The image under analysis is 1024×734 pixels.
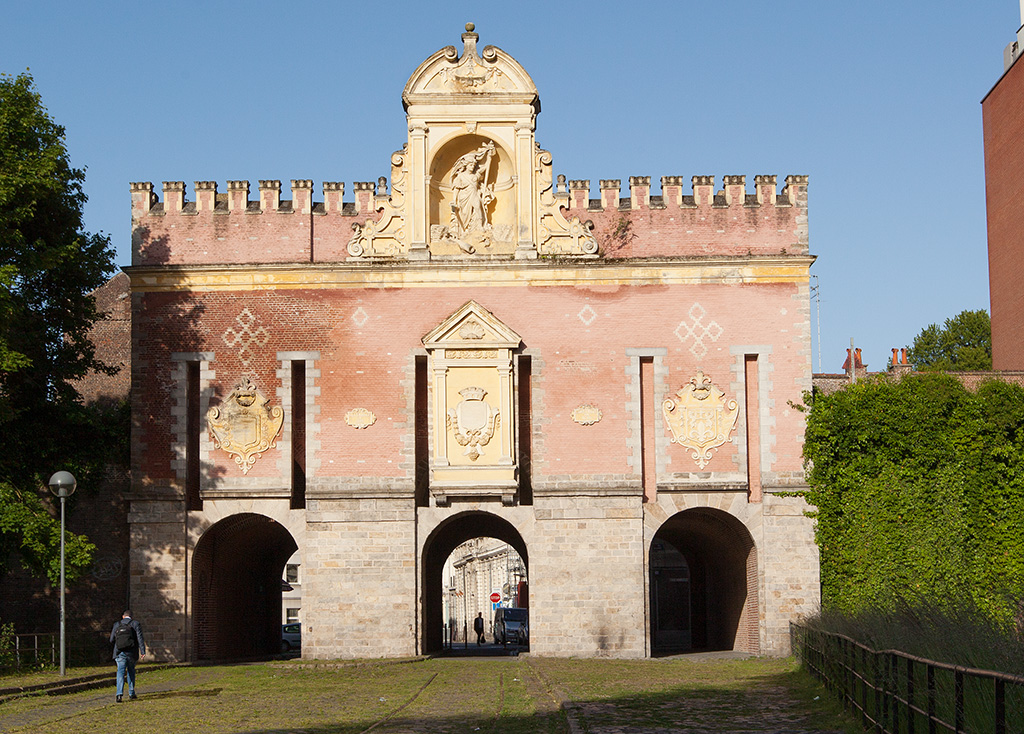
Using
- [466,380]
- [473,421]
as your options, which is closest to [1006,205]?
[466,380]

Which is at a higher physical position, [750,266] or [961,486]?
[750,266]

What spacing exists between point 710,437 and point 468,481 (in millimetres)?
5900

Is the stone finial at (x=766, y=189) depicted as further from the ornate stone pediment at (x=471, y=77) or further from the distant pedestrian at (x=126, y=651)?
the distant pedestrian at (x=126, y=651)

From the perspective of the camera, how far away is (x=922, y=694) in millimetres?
11328

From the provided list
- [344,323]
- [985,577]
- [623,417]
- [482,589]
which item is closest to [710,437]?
[623,417]

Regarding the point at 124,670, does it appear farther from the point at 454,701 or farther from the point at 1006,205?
the point at 1006,205

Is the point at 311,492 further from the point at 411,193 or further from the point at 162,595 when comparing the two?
the point at 411,193

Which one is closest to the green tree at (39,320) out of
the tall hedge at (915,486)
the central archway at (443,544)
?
the central archway at (443,544)

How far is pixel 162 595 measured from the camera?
97.1 ft

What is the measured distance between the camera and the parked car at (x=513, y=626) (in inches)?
1797

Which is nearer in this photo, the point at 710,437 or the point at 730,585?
the point at 710,437

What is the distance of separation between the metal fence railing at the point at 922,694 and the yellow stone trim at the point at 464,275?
14.5 meters

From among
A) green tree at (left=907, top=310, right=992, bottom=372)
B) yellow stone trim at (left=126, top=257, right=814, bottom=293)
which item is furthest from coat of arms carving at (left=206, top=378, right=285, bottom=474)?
green tree at (left=907, top=310, right=992, bottom=372)

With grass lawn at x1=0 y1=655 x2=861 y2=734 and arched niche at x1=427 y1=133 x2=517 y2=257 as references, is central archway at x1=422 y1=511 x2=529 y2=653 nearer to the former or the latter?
grass lawn at x1=0 y1=655 x2=861 y2=734
